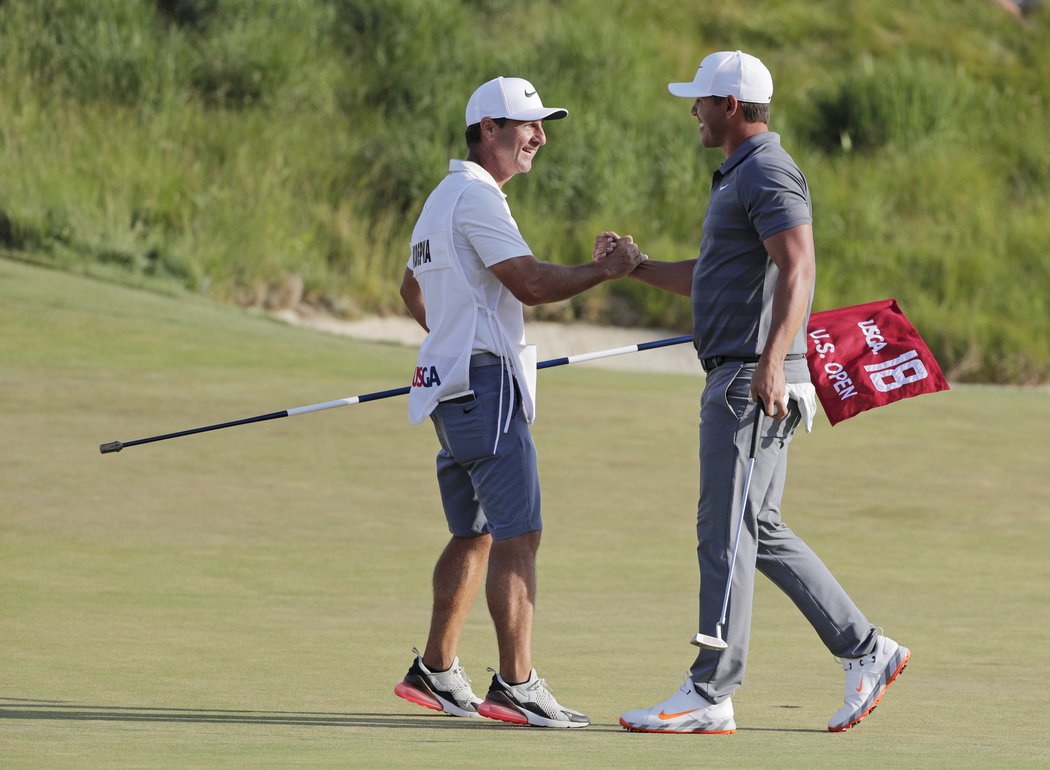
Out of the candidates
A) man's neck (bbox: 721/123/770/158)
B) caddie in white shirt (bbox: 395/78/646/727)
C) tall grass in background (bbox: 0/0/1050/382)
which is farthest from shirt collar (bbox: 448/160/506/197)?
tall grass in background (bbox: 0/0/1050/382)

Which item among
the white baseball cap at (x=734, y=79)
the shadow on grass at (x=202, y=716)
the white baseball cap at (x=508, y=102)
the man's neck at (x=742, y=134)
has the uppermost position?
the white baseball cap at (x=734, y=79)

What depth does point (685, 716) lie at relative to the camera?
15.3 ft

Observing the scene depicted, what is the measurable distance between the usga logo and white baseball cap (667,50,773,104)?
3.23 ft

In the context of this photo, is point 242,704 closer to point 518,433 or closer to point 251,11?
point 518,433

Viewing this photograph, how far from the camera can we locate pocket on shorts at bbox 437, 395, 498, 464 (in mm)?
4938

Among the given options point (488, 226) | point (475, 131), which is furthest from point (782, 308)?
point (475, 131)

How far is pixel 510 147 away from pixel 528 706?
151 cm

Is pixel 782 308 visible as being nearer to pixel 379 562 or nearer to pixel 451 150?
pixel 379 562

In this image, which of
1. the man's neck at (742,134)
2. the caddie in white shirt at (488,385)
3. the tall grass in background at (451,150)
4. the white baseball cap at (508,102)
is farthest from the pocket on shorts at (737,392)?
the tall grass in background at (451,150)

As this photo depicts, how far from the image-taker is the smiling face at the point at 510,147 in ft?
16.7

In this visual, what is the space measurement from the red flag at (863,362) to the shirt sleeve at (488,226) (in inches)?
35.0

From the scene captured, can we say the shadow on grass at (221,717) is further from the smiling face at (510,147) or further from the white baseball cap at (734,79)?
the white baseball cap at (734,79)

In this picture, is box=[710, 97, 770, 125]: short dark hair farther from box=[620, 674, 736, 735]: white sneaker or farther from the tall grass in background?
the tall grass in background

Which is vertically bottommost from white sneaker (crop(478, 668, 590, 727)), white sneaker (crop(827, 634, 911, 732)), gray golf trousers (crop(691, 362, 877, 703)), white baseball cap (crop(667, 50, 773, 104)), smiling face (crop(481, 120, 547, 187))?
white sneaker (crop(478, 668, 590, 727))
